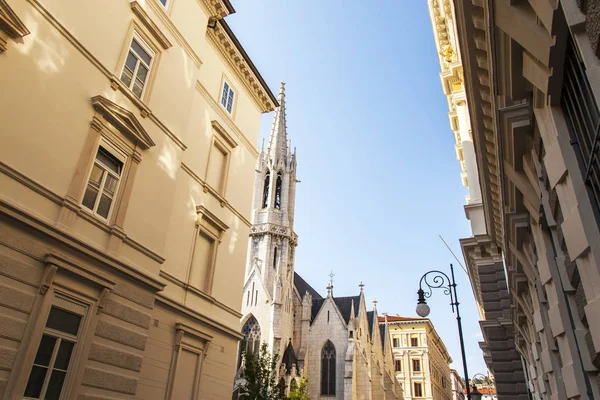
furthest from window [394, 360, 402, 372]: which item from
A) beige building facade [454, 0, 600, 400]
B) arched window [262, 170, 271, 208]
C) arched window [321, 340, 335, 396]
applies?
beige building facade [454, 0, 600, 400]

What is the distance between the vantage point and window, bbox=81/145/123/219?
32.4 ft

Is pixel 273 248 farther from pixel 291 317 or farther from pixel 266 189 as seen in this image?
pixel 266 189

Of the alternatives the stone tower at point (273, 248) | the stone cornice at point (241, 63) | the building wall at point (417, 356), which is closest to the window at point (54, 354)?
the stone cornice at point (241, 63)

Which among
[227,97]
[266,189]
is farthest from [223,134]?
[266,189]

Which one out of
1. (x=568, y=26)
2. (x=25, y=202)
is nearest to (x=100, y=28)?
(x=25, y=202)

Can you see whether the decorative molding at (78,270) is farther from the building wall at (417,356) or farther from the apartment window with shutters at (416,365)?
the apartment window with shutters at (416,365)

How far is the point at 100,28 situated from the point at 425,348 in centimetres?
7073

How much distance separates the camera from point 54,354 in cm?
831

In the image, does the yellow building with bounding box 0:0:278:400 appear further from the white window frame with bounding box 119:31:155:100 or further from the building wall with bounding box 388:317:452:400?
the building wall with bounding box 388:317:452:400

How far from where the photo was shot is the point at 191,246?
45.2 feet

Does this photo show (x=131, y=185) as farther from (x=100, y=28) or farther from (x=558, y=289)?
(x=558, y=289)

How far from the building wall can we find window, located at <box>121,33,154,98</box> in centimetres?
6723

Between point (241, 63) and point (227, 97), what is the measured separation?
66.8 inches

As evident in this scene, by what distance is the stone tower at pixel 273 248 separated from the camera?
45.5 meters
